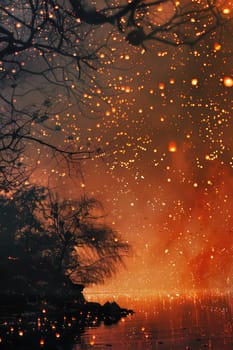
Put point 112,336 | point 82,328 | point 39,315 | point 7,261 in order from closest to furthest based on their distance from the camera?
point 112,336
point 82,328
point 39,315
point 7,261

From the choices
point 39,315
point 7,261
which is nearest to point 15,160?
point 39,315

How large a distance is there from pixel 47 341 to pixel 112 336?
164 cm

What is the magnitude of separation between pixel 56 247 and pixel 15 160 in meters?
21.0

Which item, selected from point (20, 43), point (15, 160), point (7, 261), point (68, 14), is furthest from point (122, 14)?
point (7, 261)

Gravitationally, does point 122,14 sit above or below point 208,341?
above

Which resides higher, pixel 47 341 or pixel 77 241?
pixel 77 241

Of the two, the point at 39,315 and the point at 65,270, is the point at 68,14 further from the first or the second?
the point at 65,270

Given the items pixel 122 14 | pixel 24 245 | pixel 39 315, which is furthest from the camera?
A: pixel 24 245

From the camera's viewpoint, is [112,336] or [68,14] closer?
[68,14]

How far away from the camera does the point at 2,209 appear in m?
32.4

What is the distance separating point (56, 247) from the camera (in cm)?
3175

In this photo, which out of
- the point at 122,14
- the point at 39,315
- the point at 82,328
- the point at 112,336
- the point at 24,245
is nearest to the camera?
the point at 122,14

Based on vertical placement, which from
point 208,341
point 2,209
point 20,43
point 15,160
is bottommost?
point 208,341

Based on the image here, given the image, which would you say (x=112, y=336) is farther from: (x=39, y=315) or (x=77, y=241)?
(x=77, y=241)
